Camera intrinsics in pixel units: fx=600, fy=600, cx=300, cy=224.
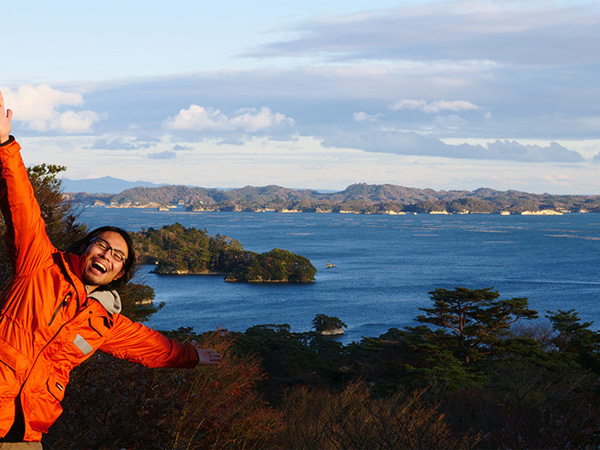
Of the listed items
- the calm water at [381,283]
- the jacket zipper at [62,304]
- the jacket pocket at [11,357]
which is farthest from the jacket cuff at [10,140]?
the calm water at [381,283]

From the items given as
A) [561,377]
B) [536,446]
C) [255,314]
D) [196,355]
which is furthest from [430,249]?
[196,355]

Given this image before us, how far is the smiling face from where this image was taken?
2613 millimetres

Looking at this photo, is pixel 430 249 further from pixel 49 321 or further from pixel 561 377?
pixel 49 321

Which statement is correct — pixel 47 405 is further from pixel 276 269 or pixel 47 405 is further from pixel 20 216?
pixel 276 269

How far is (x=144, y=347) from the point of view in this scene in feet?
9.76

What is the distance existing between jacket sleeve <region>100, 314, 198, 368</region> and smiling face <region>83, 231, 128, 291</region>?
231 millimetres

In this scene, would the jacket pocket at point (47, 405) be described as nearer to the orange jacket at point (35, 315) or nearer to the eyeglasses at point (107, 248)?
the orange jacket at point (35, 315)

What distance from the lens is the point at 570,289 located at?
74.8 metres

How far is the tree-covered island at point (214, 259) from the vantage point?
287ft

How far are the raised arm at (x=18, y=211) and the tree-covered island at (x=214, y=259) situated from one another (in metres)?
78.7

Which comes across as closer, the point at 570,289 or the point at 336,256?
the point at 570,289

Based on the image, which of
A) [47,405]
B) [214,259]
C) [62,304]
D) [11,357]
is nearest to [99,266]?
[62,304]

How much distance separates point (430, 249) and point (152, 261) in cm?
5472

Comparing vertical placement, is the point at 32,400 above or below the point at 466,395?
above
